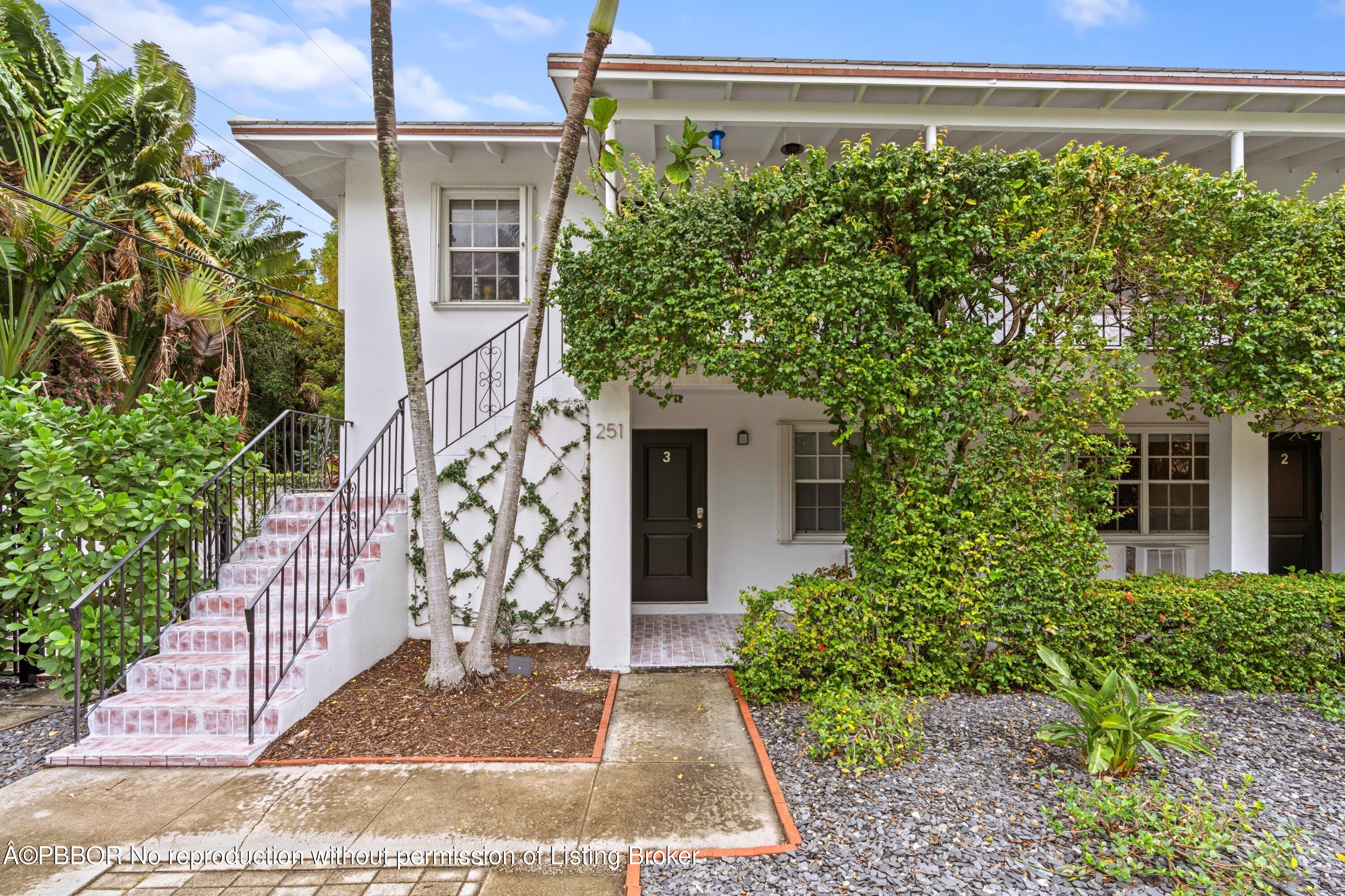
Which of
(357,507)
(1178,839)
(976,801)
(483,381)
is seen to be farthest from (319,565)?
(1178,839)

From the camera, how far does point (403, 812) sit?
3342 millimetres

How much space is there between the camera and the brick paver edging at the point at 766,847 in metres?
2.82

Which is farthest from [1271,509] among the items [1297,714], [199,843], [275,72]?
[275,72]

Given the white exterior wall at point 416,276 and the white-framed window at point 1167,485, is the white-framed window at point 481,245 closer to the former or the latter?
the white exterior wall at point 416,276

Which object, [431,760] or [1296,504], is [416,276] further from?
[1296,504]

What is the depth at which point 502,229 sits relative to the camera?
24.3 feet

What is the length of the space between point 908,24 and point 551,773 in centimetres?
1542

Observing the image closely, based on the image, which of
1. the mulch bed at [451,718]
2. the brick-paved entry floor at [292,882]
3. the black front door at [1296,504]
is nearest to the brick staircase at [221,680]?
the mulch bed at [451,718]

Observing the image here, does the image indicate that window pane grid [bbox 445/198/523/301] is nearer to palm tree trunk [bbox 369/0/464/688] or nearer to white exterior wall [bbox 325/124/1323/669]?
white exterior wall [bbox 325/124/1323/669]

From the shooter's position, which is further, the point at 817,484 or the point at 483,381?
the point at 817,484

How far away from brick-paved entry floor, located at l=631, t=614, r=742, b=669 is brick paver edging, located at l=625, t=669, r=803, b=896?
1514 mm

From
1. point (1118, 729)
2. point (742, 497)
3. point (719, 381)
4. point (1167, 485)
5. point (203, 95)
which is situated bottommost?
point (1118, 729)

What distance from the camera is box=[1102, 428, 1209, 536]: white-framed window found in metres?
7.85

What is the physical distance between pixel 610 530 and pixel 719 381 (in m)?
1.75
